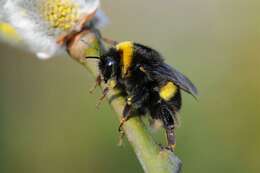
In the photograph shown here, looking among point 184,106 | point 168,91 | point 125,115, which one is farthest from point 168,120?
point 184,106

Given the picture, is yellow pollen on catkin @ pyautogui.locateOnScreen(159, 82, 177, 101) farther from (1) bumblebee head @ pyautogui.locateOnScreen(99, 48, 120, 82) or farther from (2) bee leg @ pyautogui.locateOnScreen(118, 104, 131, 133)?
(2) bee leg @ pyautogui.locateOnScreen(118, 104, 131, 133)

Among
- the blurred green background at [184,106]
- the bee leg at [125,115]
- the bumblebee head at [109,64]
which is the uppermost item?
the blurred green background at [184,106]

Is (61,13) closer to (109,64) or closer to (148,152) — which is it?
(109,64)

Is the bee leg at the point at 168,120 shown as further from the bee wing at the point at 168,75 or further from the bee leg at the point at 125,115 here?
the bee leg at the point at 125,115

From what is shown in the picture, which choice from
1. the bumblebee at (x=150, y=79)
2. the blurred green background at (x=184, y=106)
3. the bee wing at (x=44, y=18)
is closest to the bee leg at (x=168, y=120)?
the bumblebee at (x=150, y=79)

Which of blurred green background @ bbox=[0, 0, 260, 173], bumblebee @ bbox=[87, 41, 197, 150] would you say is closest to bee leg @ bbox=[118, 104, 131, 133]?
bumblebee @ bbox=[87, 41, 197, 150]

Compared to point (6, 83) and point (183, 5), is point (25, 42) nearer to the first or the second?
point (6, 83)

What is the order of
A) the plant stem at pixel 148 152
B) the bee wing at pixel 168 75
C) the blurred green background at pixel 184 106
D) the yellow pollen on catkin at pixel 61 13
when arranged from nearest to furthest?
the plant stem at pixel 148 152 → the yellow pollen on catkin at pixel 61 13 → the bee wing at pixel 168 75 → the blurred green background at pixel 184 106
